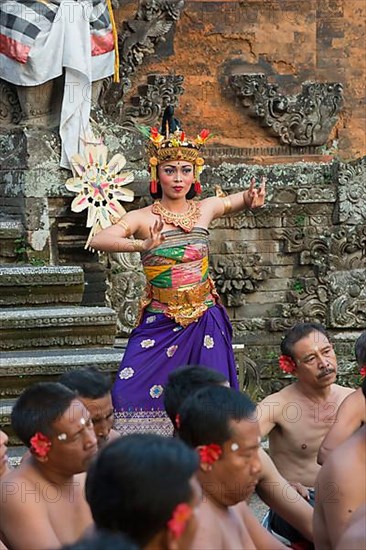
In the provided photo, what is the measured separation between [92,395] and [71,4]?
15.7ft

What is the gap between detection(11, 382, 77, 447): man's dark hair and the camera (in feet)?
13.8

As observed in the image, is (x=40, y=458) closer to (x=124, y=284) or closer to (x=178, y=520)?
(x=178, y=520)

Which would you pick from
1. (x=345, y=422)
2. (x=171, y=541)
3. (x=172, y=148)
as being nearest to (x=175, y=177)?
(x=172, y=148)

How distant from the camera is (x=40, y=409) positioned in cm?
425

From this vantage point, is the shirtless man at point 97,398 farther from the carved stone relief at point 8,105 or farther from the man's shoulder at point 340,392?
the carved stone relief at point 8,105

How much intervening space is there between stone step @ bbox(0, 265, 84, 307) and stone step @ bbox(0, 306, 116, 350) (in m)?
0.29

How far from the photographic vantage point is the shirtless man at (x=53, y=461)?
13.4 ft

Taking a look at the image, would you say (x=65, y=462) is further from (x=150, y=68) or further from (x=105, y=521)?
(x=150, y=68)

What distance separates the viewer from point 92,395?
4.85 meters

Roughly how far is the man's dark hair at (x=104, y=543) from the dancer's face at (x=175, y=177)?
145 inches

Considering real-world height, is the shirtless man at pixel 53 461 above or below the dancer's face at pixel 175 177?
below

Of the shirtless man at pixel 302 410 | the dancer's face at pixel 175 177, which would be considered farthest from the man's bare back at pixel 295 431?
the dancer's face at pixel 175 177

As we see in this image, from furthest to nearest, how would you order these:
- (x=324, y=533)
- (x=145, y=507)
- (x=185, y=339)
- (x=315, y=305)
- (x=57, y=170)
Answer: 1. (x=315, y=305)
2. (x=57, y=170)
3. (x=185, y=339)
4. (x=324, y=533)
5. (x=145, y=507)

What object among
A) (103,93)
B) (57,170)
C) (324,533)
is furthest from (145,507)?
(103,93)
